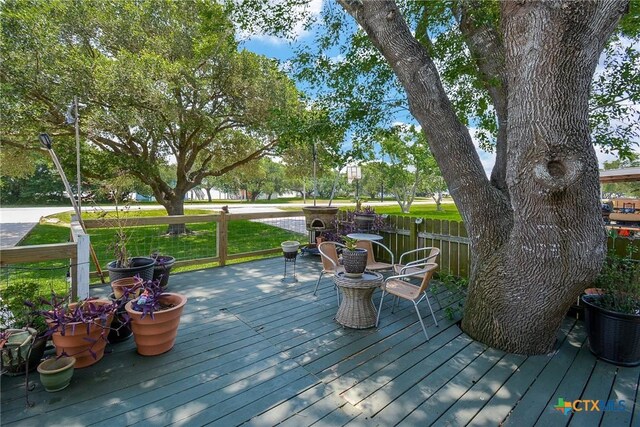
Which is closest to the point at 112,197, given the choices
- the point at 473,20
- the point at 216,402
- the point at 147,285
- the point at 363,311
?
the point at 147,285

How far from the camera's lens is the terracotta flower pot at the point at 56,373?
1874 mm

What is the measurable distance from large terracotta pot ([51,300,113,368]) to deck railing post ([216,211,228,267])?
283 cm

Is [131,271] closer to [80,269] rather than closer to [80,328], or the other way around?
[80,269]

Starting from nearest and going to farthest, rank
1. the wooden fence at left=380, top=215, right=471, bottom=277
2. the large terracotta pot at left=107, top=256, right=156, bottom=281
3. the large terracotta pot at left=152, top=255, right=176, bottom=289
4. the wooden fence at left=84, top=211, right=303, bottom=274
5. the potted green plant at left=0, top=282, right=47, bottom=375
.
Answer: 1. the potted green plant at left=0, top=282, right=47, bottom=375
2. the large terracotta pot at left=107, top=256, right=156, bottom=281
3. the large terracotta pot at left=152, top=255, right=176, bottom=289
4. the wooden fence at left=84, top=211, right=303, bottom=274
5. the wooden fence at left=380, top=215, right=471, bottom=277

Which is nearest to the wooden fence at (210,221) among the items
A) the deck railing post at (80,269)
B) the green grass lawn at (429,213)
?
the deck railing post at (80,269)

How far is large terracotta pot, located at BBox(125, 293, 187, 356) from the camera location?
229 centimetres

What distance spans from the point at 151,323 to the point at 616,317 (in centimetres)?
364

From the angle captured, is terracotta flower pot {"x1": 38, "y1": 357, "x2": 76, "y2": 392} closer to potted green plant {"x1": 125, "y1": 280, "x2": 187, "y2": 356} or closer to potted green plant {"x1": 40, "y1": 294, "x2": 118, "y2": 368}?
potted green plant {"x1": 40, "y1": 294, "x2": 118, "y2": 368}

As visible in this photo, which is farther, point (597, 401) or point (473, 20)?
point (473, 20)

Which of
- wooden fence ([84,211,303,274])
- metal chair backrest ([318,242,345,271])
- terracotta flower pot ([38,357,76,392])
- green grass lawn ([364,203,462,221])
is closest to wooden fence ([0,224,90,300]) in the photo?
terracotta flower pot ([38,357,76,392])

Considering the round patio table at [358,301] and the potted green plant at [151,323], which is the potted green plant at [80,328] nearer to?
the potted green plant at [151,323]

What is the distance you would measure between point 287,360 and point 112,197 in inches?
116

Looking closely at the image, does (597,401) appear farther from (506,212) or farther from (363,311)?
(363,311)

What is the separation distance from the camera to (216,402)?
1.86 metres
